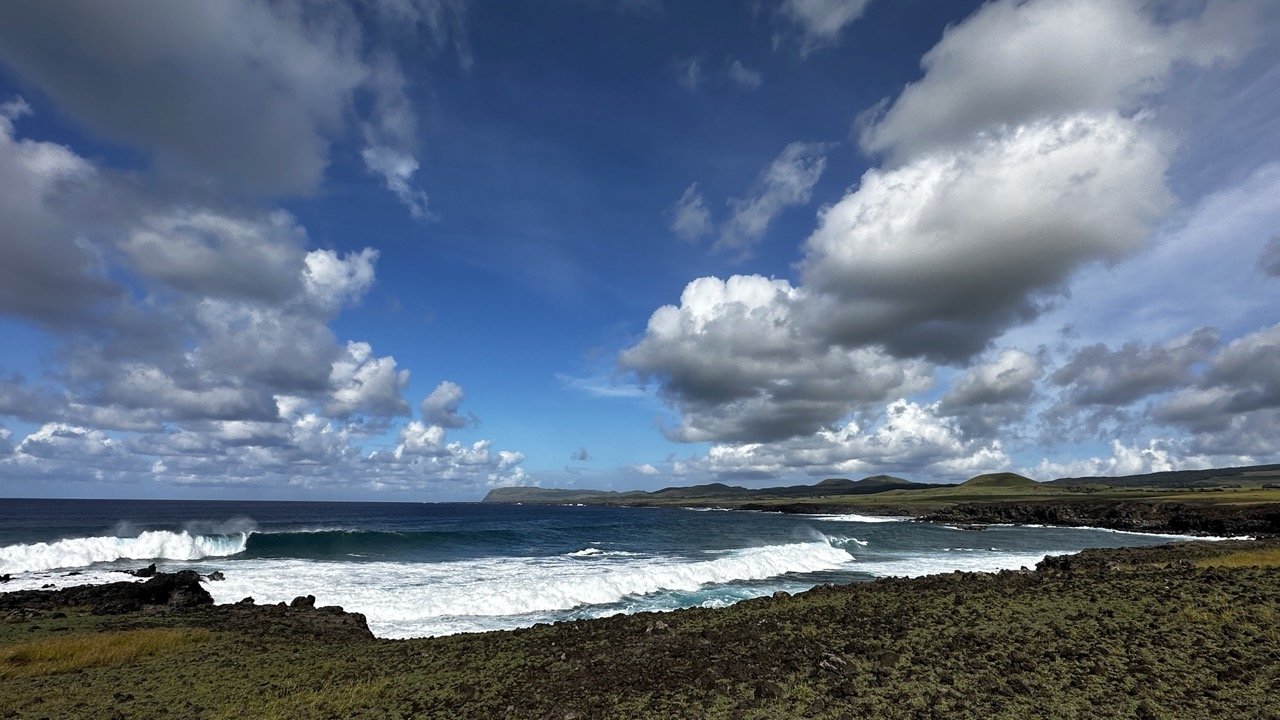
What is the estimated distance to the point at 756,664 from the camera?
11477mm

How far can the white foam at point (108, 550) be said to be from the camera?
43562 millimetres

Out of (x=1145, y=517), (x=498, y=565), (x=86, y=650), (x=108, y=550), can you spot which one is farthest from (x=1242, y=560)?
(x=1145, y=517)

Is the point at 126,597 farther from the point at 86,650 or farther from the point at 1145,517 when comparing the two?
the point at 1145,517

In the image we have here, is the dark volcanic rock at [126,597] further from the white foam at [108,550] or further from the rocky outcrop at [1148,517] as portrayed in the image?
the rocky outcrop at [1148,517]

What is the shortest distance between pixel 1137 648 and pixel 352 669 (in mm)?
15400

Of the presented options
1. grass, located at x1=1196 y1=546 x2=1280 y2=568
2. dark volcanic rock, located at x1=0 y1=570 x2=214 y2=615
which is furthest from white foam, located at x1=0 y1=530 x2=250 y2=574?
grass, located at x1=1196 y1=546 x2=1280 y2=568

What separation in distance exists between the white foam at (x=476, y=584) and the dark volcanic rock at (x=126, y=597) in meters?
3.37

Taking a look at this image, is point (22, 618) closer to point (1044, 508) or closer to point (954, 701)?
point (954, 701)

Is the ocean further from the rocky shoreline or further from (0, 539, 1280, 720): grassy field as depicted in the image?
the rocky shoreline

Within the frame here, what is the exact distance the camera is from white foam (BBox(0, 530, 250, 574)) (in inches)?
1715

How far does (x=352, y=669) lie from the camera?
1291cm

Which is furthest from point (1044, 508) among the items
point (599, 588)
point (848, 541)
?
point (599, 588)

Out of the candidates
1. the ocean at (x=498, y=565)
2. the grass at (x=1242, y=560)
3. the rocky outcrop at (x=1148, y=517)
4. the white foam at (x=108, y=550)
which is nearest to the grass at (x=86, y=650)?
the ocean at (x=498, y=565)

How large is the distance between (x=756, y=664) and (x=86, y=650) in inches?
638
